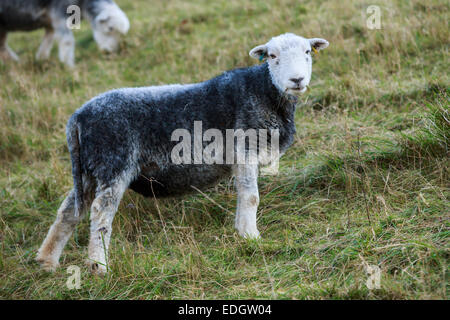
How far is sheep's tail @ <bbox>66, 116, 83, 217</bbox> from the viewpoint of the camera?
4.25 m

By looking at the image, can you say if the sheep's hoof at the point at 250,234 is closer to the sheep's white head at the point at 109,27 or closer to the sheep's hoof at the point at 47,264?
the sheep's hoof at the point at 47,264

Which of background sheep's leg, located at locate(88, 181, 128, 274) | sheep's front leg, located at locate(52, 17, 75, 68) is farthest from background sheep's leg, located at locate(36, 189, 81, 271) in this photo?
sheep's front leg, located at locate(52, 17, 75, 68)

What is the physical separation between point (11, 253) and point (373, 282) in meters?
3.48

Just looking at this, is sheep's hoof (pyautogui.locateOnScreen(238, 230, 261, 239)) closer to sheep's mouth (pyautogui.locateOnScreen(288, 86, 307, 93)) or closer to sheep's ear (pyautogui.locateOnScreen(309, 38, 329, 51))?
sheep's mouth (pyautogui.locateOnScreen(288, 86, 307, 93))

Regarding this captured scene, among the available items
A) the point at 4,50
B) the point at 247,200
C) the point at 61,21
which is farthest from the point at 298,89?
the point at 4,50

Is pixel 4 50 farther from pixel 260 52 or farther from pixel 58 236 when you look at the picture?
pixel 260 52

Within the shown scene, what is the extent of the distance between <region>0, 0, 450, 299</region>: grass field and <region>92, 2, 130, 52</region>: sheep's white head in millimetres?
838

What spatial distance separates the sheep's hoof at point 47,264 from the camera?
14.1 feet

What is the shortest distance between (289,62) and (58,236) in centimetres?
265

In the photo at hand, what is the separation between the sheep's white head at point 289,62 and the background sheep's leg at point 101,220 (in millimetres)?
1704

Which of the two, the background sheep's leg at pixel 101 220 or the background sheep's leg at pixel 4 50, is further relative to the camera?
the background sheep's leg at pixel 4 50

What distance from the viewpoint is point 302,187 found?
15.8ft

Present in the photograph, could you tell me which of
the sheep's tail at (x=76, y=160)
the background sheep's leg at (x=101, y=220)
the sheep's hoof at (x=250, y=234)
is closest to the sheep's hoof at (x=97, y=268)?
the background sheep's leg at (x=101, y=220)

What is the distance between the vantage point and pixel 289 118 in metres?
4.50
